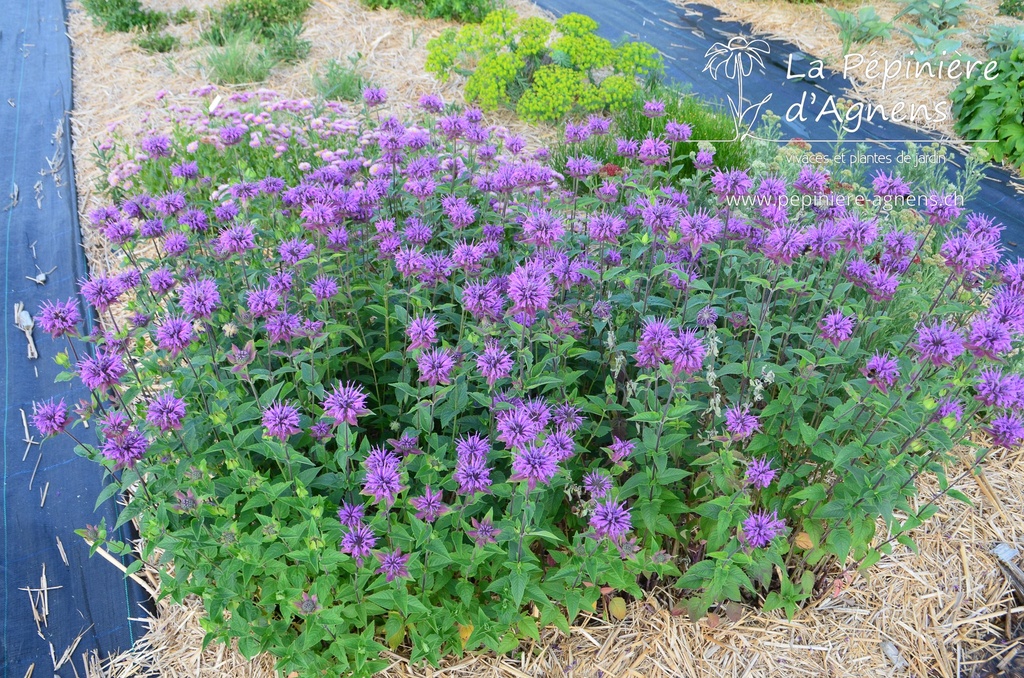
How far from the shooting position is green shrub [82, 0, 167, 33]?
8.63 m

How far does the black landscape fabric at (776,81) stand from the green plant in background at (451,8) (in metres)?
A: 1.17

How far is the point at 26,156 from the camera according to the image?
20.0 feet

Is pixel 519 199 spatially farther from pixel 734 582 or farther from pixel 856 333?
pixel 734 582

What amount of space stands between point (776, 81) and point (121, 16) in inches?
320

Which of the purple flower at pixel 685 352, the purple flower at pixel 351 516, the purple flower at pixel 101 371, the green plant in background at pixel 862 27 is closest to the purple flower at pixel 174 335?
the purple flower at pixel 101 371

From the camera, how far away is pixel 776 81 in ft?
24.6

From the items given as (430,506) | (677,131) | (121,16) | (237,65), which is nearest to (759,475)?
(430,506)

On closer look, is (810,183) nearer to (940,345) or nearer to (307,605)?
(940,345)

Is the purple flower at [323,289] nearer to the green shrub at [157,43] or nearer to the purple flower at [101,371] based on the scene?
the purple flower at [101,371]

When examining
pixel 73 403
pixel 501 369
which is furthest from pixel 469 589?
pixel 73 403

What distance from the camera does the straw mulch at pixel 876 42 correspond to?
24.0 ft

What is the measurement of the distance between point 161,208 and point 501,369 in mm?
1886

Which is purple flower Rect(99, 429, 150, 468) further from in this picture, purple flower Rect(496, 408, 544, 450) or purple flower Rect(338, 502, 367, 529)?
purple flower Rect(496, 408, 544, 450)

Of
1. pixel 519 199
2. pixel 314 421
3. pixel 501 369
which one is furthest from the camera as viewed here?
pixel 519 199
